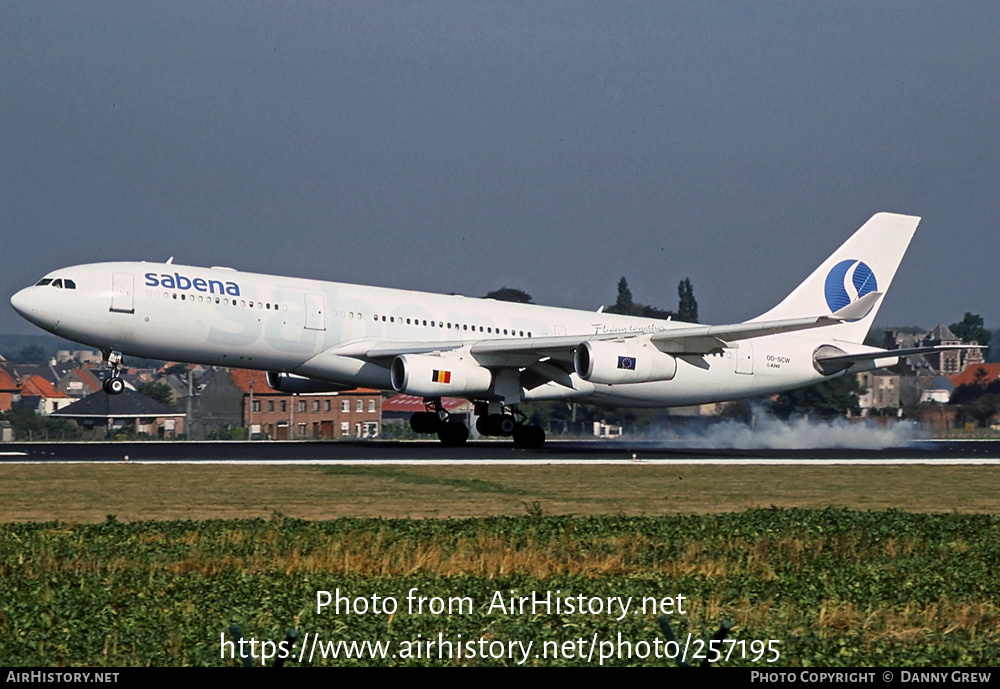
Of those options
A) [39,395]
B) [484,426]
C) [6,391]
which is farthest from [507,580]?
[39,395]

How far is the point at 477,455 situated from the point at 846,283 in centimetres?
1712

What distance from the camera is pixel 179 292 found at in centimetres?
3697

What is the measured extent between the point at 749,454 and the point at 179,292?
57.5 ft

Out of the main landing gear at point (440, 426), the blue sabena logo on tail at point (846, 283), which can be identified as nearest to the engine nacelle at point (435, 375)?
the main landing gear at point (440, 426)

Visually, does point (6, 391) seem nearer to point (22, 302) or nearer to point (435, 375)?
point (22, 302)

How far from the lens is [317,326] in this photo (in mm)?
38844

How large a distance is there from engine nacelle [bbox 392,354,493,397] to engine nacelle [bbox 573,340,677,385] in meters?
3.15

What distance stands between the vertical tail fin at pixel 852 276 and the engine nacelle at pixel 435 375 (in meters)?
12.4

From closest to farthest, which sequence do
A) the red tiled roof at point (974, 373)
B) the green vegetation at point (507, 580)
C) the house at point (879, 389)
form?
the green vegetation at point (507, 580), the house at point (879, 389), the red tiled roof at point (974, 373)

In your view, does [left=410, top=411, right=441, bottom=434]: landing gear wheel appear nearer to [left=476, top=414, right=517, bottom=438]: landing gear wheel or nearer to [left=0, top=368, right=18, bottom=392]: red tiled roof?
[left=476, top=414, right=517, bottom=438]: landing gear wheel

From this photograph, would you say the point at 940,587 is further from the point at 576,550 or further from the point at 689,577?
the point at 576,550

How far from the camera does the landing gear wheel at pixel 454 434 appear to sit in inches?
1676

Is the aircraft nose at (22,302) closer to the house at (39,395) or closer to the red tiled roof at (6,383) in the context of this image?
the red tiled roof at (6,383)

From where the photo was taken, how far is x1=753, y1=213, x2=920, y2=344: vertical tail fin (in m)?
46.7
